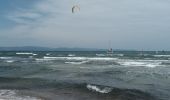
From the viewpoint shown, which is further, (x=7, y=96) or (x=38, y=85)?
(x=38, y=85)

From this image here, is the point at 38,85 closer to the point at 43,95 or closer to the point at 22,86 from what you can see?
the point at 22,86

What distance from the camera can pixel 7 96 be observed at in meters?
16.4

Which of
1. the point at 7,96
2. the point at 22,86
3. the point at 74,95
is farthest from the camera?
the point at 22,86

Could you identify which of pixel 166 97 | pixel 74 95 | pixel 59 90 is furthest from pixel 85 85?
pixel 166 97

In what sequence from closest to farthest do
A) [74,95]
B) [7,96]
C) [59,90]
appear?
[7,96]
[74,95]
[59,90]

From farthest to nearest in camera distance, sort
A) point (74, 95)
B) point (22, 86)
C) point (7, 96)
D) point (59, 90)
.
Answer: point (22, 86)
point (59, 90)
point (74, 95)
point (7, 96)

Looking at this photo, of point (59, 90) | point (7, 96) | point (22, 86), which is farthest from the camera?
point (22, 86)

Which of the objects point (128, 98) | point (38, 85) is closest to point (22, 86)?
point (38, 85)

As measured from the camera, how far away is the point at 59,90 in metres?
19.4

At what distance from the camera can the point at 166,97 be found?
57.9 ft

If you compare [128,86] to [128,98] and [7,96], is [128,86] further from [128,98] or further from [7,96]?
[7,96]

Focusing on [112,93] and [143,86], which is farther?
[143,86]

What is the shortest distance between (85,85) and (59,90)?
9.21 ft

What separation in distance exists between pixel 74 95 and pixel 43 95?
5.53 ft
